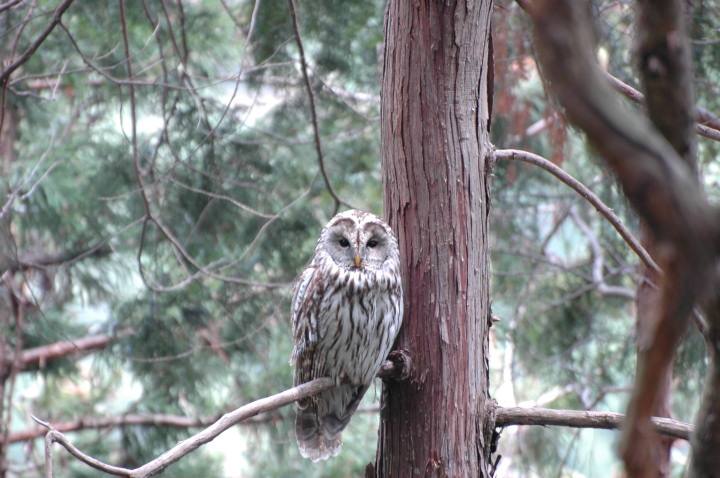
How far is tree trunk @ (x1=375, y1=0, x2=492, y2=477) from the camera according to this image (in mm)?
2346

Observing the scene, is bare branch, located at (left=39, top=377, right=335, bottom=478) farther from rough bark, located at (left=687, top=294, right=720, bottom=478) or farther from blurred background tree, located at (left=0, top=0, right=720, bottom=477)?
blurred background tree, located at (left=0, top=0, right=720, bottom=477)

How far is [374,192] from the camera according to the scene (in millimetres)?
6816

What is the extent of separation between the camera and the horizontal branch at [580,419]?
6.47 feet

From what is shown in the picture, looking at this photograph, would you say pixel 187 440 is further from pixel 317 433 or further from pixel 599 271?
pixel 599 271

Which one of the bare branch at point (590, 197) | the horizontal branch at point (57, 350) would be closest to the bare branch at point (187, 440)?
the bare branch at point (590, 197)

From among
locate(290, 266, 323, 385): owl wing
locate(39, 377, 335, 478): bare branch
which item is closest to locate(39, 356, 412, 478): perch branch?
locate(39, 377, 335, 478): bare branch

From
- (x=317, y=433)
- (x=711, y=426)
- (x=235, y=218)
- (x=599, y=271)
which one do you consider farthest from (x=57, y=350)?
(x=711, y=426)

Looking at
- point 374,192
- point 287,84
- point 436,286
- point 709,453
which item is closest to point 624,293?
point 374,192

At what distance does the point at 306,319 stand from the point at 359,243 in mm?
373

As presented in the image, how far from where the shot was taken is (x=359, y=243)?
8.81ft

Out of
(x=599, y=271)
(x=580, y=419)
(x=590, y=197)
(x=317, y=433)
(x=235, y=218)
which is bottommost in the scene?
(x=317, y=433)

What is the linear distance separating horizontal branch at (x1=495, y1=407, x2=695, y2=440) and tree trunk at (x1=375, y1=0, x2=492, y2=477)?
0.11 m

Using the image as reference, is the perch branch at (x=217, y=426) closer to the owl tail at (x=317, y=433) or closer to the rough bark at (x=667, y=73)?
the owl tail at (x=317, y=433)

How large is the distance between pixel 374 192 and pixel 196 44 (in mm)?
2069
